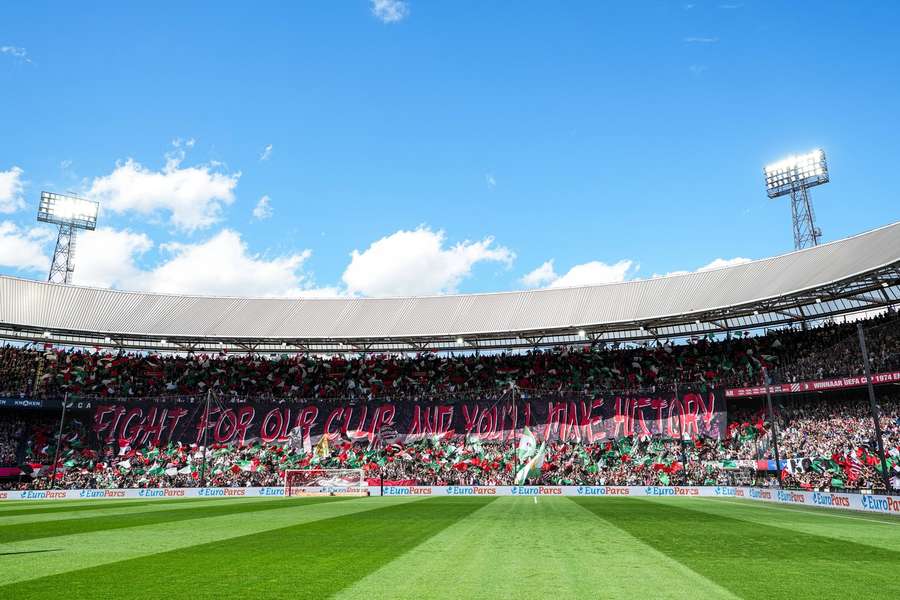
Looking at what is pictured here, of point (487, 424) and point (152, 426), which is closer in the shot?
point (487, 424)

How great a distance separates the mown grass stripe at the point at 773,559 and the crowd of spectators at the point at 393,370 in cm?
3075

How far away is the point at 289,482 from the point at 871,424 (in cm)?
3323

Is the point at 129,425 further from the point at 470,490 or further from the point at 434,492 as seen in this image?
the point at 470,490

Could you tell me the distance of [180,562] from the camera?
9398 millimetres

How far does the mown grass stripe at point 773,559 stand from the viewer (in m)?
7.30

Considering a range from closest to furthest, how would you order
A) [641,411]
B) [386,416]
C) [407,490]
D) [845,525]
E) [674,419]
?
[845,525]
[407,490]
[674,419]
[641,411]
[386,416]

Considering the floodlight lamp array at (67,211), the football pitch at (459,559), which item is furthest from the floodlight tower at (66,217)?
the football pitch at (459,559)

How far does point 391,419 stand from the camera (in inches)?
1889

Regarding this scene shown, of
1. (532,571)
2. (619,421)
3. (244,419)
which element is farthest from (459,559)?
(244,419)

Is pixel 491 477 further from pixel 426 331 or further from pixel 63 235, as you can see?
pixel 63 235

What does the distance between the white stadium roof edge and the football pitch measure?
95.0 feet

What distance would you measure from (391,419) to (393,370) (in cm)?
599

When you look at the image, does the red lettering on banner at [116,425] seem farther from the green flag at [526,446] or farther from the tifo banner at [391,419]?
the green flag at [526,446]

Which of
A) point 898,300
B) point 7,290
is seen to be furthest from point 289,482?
point 898,300
